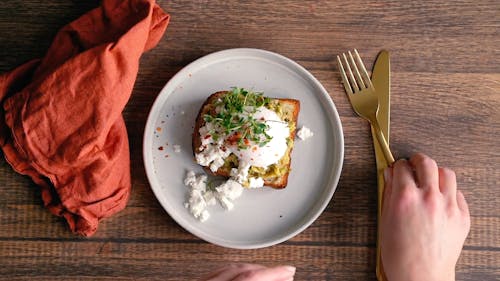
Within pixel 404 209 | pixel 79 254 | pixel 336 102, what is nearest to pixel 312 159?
pixel 336 102

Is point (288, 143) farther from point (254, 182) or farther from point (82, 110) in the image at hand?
point (82, 110)

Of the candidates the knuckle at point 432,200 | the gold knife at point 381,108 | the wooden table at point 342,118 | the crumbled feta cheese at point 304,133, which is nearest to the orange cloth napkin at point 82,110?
the wooden table at point 342,118

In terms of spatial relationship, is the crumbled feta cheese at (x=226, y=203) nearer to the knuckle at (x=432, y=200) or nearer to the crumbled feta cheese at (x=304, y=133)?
the crumbled feta cheese at (x=304, y=133)

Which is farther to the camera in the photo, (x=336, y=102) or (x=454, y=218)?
(x=336, y=102)

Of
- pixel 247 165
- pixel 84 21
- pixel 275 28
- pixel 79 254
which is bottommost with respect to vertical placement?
pixel 79 254

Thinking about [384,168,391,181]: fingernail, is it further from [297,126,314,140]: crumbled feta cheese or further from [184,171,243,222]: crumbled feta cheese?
[184,171,243,222]: crumbled feta cheese

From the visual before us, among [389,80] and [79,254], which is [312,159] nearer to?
[389,80]

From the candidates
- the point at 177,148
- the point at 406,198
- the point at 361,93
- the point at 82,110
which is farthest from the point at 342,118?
the point at 82,110
